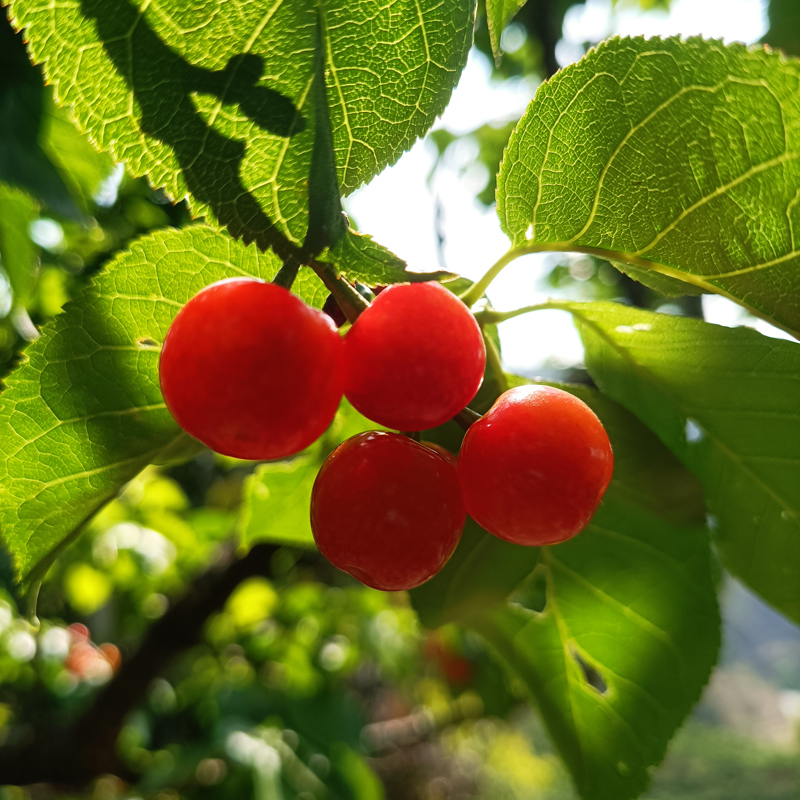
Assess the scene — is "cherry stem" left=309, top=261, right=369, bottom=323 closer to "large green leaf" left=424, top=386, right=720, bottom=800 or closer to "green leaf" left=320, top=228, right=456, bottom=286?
"green leaf" left=320, top=228, right=456, bottom=286

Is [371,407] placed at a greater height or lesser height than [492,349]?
greater

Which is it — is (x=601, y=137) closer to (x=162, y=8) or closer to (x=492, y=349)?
(x=492, y=349)

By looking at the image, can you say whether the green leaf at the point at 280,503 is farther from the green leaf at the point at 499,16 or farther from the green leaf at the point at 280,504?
the green leaf at the point at 499,16

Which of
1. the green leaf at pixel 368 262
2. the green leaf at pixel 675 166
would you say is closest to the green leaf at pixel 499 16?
the green leaf at pixel 675 166

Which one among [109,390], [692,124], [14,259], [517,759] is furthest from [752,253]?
[517,759]

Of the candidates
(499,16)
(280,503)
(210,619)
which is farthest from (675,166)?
(210,619)

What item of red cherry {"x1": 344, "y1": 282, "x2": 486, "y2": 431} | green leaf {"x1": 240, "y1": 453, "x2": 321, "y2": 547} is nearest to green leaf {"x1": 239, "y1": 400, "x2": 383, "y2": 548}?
green leaf {"x1": 240, "y1": 453, "x2": 321, "y2": 547}
